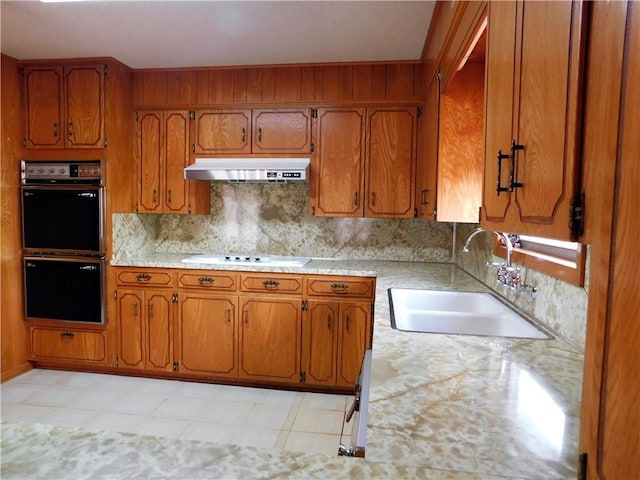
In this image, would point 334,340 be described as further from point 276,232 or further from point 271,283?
point 276,232

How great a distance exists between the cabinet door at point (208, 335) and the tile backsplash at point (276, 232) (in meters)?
0.67

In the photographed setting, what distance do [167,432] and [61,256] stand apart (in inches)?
67.2

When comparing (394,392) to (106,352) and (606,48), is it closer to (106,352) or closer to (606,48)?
(606,48)

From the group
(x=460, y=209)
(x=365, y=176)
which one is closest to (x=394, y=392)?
A: (x=460, y=209)

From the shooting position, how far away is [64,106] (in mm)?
2957

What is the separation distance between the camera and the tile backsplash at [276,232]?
127 inches

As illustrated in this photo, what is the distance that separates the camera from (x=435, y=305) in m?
1.98

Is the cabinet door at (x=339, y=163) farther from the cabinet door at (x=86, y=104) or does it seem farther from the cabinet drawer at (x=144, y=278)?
the cabinet door at (x=86, y=104)

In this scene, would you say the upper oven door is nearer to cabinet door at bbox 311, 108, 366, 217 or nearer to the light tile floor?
the light tile floor

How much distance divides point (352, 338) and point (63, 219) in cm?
244

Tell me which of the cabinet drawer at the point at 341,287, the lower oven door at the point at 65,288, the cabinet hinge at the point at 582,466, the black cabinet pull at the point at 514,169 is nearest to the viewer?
the cabinet hinge at the point at 582,466

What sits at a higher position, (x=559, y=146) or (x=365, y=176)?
(x=365, y=176)

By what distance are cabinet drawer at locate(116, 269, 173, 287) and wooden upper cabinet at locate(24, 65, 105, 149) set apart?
103 centimetres

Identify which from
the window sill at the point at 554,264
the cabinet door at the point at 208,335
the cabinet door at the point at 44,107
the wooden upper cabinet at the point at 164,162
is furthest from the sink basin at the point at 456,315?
the cabinet door at the point at 44,107
